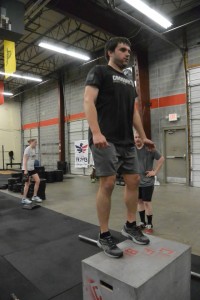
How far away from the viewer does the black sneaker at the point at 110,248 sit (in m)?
1.46

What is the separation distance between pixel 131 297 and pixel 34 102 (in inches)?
577

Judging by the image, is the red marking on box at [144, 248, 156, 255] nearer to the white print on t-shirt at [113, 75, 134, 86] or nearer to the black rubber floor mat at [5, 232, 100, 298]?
the black rubber floor mat at [5, 232, 100, 298]

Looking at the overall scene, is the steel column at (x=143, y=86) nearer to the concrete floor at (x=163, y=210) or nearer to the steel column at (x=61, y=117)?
the concrete floor at (x=163, y=210)

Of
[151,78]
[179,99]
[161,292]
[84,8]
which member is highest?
[84,8]

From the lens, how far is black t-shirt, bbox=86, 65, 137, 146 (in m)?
1.70

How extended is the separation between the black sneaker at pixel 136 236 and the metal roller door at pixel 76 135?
29.1 ft

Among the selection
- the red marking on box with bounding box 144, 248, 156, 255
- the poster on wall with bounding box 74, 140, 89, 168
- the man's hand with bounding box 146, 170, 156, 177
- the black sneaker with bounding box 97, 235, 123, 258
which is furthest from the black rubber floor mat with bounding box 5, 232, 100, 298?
the poster on wall with bounding box 74, 140, 89, 168

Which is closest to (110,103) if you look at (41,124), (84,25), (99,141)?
(99,141)

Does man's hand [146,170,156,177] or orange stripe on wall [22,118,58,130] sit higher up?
orange stripe on wall [22,118,58,130]

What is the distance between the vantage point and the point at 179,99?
7.40 metres

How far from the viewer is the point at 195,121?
701cm

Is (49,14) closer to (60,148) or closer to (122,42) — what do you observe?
(60,148)

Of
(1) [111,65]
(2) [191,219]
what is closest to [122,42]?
(1) [111,65]

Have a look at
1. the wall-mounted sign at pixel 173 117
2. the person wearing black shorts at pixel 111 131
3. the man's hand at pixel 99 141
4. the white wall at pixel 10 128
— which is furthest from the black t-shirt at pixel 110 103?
the white wall at pixel 10 128
